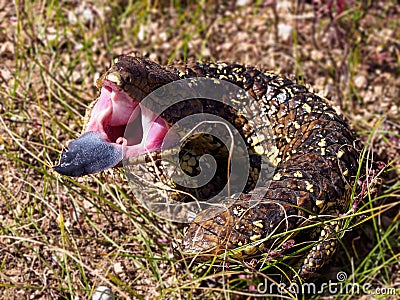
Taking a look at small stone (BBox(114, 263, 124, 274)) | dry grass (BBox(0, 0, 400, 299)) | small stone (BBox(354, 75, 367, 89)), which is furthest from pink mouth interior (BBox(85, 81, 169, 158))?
small stone (BBox(354, 75, 367, 89))

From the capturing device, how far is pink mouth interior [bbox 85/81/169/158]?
2654 mm

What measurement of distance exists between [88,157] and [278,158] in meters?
0.95

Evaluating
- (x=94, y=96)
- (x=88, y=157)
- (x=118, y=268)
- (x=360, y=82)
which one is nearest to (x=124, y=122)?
(x=88, y=157)

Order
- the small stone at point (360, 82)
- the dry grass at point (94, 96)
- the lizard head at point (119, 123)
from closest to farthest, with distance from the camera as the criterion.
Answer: the lizard head at point (119, 123) < the dry grass at point (94, 96) < the small stone at point (360, 82)

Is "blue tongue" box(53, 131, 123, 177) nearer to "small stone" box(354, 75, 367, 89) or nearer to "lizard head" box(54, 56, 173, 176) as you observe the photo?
"lizard head" box(54, 56, 173, 176)

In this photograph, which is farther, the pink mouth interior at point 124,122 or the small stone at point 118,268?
the small stone at point 118,268

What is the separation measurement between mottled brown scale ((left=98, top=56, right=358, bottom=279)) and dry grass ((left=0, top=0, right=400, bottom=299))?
0.42 feet

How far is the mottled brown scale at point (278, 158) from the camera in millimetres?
2627

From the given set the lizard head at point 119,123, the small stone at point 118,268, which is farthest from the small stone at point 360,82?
the small stone at point 118,268

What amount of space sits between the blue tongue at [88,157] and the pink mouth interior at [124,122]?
0.04 metres

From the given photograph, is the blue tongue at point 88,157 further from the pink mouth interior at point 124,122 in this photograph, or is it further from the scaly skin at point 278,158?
the scaly skin at point 278,158

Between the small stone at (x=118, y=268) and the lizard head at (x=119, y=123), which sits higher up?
the lizard head at (x=119, y=123)

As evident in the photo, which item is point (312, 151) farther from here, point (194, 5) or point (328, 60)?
point (194, 5)

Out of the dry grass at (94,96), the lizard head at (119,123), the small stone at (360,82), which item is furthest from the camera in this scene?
the small stone at (360,82)
